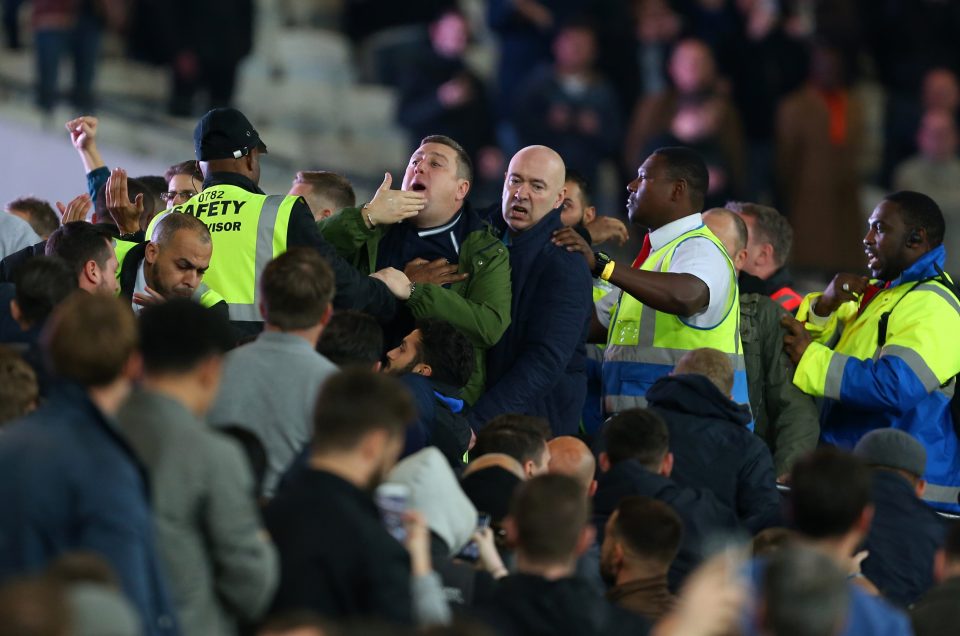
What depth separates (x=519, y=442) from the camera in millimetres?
5879

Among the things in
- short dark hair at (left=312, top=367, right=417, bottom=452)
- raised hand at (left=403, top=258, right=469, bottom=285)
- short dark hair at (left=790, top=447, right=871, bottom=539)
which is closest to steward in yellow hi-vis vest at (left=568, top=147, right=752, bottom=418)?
raised hand at (left=403, top=258, right=469, bottom=285)

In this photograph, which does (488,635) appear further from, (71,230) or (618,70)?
(618,70)

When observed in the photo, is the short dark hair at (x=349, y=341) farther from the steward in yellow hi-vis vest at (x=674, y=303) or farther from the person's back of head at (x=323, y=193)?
the person's back of head at (x=323, y=193)

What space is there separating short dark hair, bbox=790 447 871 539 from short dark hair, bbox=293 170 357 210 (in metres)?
3.61

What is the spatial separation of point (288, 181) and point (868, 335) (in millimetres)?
7468

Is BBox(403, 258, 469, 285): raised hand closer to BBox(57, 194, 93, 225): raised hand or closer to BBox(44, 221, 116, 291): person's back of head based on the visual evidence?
BBox(44, 221, 116, 291): person's back of head

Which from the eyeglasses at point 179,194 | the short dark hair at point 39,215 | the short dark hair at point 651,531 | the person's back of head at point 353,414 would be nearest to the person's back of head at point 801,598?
the person's back of head at point 353,414

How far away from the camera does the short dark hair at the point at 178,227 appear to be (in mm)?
6301

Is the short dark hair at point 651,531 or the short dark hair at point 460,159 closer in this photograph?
the short dark hair at point 651,531

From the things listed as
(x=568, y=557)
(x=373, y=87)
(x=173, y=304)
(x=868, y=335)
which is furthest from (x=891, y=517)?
(x=373, y=87)

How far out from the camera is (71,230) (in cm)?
631

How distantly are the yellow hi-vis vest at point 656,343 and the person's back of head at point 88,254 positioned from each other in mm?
2081

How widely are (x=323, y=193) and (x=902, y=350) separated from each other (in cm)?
250

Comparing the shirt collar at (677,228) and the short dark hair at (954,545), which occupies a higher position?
the shirt collar at (677,228)
